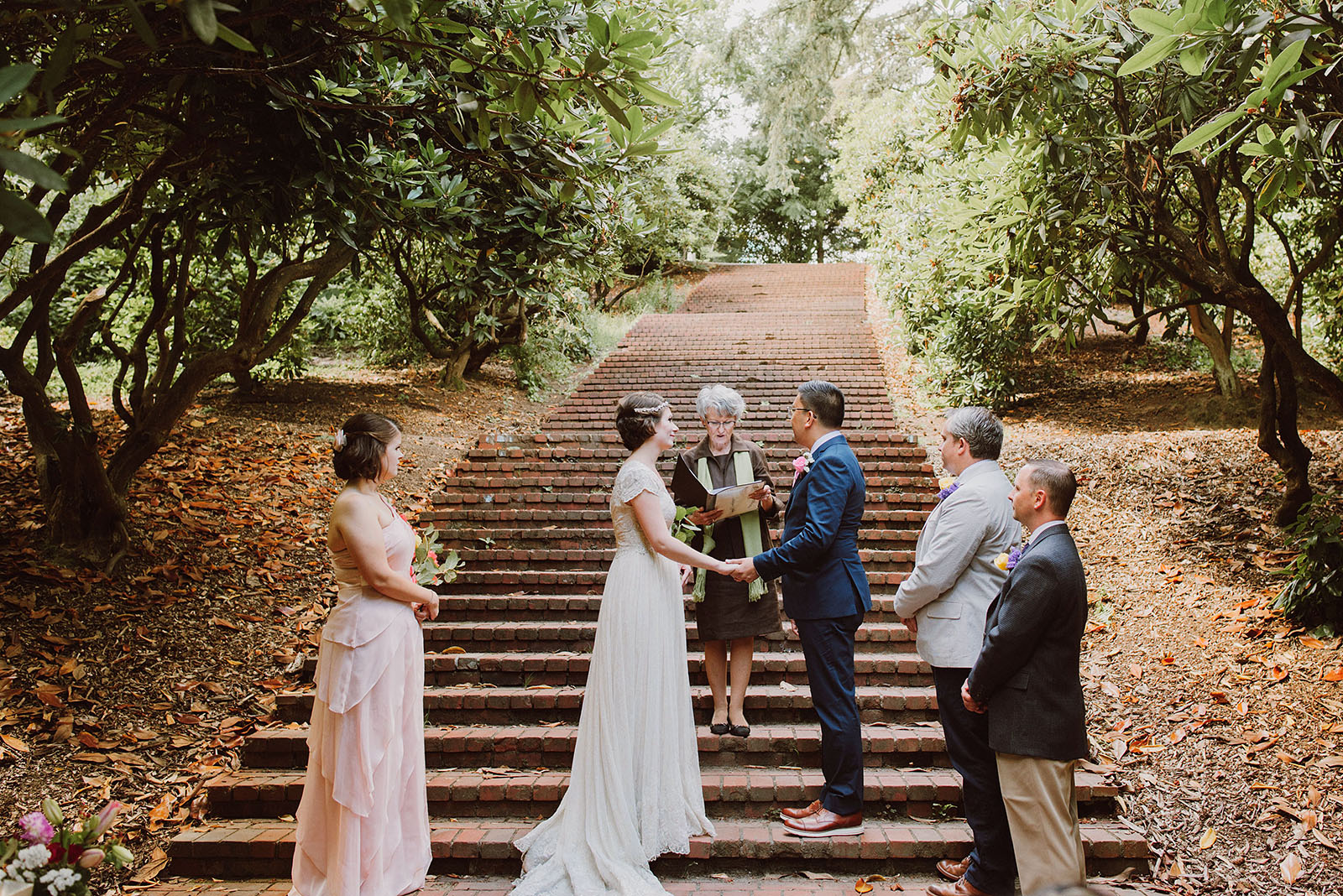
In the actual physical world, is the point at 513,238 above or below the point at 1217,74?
below

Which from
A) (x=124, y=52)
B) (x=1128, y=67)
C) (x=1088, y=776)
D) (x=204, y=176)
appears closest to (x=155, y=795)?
(x=124, y=52)

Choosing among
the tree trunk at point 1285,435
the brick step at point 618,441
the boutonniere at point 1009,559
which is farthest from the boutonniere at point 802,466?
the tree trunk at point 1285,435

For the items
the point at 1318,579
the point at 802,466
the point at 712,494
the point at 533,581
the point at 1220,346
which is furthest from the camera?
the point at 1220,346

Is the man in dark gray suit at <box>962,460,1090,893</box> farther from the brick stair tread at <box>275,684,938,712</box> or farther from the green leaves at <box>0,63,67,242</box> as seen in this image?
the green leaves at <box>0,63,67,242</box>

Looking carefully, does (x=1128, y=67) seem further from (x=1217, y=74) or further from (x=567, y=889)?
(x=567, y=889)

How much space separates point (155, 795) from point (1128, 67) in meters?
5.15

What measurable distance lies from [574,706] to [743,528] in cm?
140

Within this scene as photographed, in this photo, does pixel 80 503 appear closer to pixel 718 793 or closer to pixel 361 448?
pixel 361 448

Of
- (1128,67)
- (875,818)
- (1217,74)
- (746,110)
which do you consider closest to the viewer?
(1128,67)

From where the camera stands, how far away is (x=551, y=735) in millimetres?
4301

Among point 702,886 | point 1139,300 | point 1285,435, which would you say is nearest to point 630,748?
point 702,886

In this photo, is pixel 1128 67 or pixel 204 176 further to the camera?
pixel 204 176

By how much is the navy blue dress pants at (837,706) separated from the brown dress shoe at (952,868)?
39cm

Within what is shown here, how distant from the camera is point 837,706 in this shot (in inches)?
139
